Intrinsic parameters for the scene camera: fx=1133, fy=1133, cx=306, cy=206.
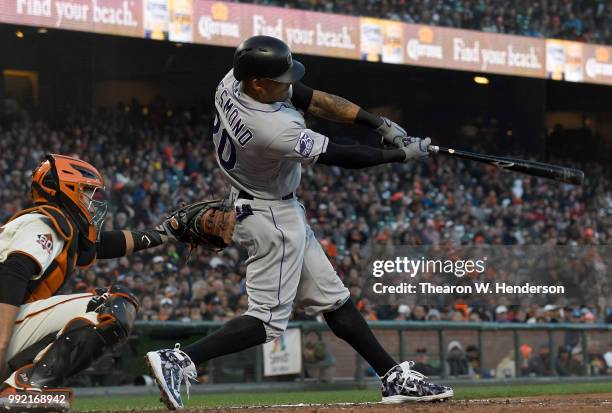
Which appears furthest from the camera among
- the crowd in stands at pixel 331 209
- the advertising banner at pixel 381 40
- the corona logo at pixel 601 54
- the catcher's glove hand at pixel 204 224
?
the corona logo at pixel 601 54

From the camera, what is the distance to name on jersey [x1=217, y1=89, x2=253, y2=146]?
16.1 ft

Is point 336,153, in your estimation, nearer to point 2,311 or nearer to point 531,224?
point 2,311

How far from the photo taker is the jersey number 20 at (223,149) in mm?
5074

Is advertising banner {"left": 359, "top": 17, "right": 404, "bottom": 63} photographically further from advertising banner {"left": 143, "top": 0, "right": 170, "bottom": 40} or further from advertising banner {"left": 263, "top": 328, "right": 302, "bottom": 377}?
advertising banner {"left": 263, "top": 328, "right": 302, "bottom": 377}

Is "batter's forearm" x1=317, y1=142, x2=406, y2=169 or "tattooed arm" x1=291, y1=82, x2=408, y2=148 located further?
"tattooed arm" x1=291, y1=82, x2=408, y2=148

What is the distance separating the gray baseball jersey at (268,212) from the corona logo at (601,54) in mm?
17906

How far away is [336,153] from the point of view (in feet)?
16.0

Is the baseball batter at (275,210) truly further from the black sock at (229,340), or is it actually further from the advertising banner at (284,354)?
the advertising banner at (284,354)

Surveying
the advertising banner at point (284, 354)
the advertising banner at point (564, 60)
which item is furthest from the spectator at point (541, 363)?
the advertising banner at point (564, 60)

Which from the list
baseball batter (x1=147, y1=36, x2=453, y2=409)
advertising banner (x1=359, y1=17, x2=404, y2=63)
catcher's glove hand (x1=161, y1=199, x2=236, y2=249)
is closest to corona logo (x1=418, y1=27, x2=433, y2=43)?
Answer: advertising banner (x1=359, y1=17, x2=404, y2=63)

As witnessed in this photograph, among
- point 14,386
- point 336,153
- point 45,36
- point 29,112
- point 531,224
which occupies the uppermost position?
point 45,36

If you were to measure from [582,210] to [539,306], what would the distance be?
8.04 metres

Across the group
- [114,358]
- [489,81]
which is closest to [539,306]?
[114,358]

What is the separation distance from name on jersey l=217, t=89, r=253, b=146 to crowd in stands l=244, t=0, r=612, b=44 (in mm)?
13522
